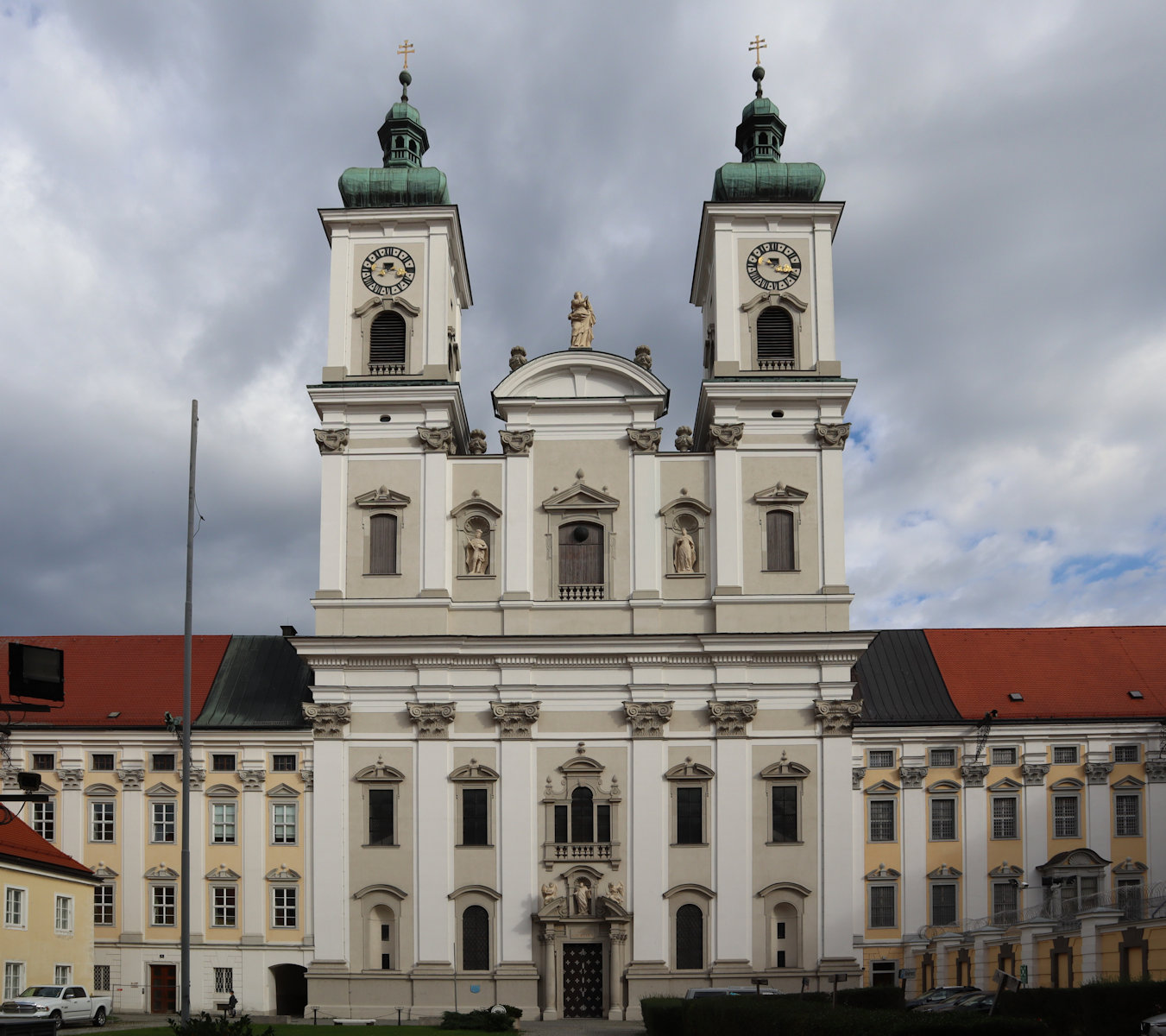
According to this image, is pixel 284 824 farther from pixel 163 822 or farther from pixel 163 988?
pixel 163 988

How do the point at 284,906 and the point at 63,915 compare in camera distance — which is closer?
the point at 63,915

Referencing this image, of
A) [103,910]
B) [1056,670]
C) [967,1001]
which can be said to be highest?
[1056,670]

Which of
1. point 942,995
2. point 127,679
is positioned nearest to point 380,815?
point 127,679

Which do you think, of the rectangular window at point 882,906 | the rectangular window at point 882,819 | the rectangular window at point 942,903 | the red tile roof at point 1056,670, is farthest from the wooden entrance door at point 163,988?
the red tile roof at point 1056,670

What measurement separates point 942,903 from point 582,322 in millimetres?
23093

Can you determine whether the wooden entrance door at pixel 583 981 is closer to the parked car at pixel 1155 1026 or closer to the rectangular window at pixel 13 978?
the rectangular window at pixel 13 978

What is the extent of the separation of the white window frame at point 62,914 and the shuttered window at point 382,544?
530 inches

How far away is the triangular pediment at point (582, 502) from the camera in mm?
46562

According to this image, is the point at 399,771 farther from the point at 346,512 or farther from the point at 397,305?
the point at 397,305

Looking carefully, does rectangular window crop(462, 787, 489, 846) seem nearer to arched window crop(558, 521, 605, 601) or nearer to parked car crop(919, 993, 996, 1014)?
arched window crop(558, 521, 605, 601)

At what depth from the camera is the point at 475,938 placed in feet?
145

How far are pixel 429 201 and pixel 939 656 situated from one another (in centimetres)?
2480

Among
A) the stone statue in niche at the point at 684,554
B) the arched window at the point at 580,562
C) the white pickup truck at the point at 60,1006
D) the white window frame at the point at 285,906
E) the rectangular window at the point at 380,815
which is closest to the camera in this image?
the white pickup truck at the point at 60,1006

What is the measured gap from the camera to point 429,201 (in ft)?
164
